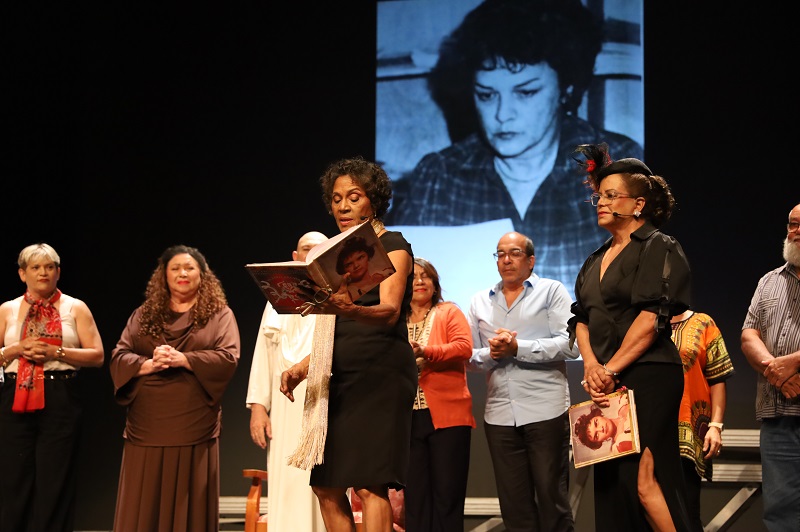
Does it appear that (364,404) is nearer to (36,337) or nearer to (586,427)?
(586,427)

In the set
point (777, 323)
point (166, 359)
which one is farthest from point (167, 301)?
point (777, 323)

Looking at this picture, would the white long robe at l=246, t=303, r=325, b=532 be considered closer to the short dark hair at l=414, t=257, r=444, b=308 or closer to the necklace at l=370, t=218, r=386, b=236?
the short dark hair at l=414, t=257, r=444, b=308

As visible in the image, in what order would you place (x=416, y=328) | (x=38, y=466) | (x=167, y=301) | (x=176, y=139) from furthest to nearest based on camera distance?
(x=176, y=139) < (x=38, y=466) < (x=167, y=301) < (x=416, y=328)

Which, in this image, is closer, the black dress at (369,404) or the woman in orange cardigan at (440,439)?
the black dress at (369,404)

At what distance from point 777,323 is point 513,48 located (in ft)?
8.18

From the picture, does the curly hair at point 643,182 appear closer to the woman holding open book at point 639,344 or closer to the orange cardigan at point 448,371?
the woman holding open book at point 639,344

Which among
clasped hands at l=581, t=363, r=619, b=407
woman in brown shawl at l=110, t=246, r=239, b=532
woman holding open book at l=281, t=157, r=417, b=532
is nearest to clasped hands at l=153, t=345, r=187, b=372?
woman in brown shawl at l=110, t=246, r=239, b=532

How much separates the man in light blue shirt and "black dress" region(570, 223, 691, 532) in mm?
1119

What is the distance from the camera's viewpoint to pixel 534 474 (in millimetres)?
4051

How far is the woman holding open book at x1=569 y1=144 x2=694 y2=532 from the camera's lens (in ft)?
8.70

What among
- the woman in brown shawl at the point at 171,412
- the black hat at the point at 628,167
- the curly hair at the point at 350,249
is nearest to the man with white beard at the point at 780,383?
the black hat at the point at 628,167

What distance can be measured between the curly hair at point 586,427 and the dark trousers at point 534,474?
1245 millimetres


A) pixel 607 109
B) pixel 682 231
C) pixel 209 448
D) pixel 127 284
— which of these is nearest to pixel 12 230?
pixel 127 284

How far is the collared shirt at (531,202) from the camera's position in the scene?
5340mm
